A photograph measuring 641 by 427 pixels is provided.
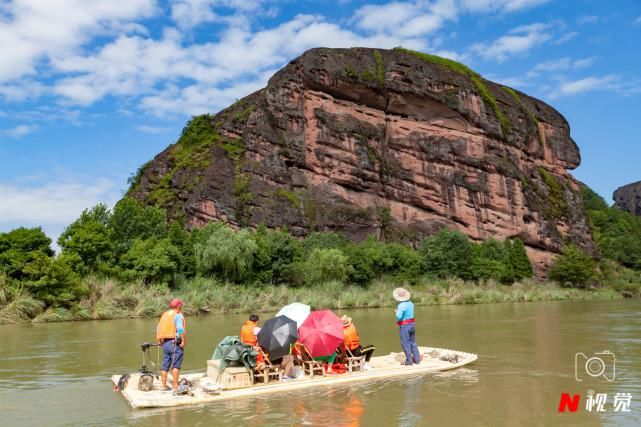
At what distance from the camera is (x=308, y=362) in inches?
459

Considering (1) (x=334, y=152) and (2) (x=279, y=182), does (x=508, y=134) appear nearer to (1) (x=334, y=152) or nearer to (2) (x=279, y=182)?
(1) (x=334, y=152)

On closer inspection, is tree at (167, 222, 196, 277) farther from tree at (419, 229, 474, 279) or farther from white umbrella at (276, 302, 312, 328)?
white umbrella at (276, 302, 312, 328)

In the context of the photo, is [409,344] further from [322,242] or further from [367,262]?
[322,242]

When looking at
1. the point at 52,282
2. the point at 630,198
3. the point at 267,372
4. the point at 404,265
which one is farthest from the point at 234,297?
the point at 630,198

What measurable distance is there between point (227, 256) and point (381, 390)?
30799 millimetres

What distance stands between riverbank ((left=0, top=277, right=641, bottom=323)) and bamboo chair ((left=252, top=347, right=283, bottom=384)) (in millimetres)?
21440

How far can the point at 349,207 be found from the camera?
63.0m

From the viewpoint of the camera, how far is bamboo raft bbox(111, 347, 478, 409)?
9.74 meters

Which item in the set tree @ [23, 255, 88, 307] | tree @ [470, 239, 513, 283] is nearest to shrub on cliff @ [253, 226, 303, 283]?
tree @ [23, 255, 88, 307]

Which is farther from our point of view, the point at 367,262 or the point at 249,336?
the point at 367,262

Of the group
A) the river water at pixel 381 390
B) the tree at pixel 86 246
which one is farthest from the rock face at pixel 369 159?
the river water at pixel 381 390

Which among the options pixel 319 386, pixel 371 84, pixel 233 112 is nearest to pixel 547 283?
pixel 371 84

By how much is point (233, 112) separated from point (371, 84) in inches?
654

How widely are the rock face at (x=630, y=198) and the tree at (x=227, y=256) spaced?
4808 inches
